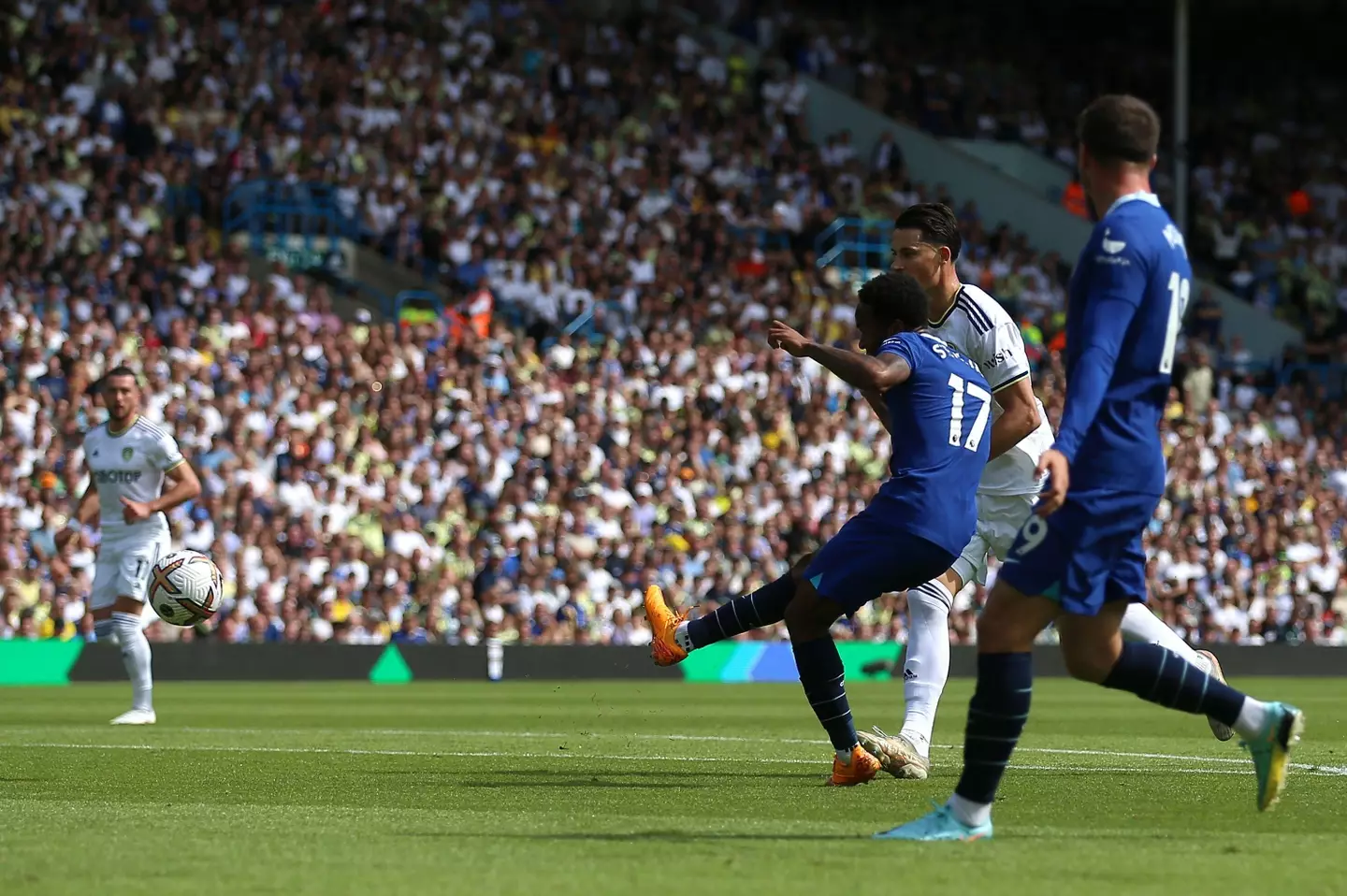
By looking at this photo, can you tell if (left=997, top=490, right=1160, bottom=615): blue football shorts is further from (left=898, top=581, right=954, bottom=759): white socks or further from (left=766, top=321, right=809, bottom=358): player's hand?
(left=898, top=581, right=954, bottom=759): white socks

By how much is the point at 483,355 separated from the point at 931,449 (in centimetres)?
1992

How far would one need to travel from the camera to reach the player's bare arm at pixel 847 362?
27.3 ft

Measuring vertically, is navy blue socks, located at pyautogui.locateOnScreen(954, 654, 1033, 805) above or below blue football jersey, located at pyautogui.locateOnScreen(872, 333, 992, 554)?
below

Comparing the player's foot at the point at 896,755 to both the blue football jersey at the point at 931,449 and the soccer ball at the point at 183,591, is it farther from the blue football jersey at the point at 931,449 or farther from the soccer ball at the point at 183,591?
the soccer ball at the point at 183,591

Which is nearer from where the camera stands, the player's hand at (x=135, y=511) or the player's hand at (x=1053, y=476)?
the player's hand at (x=1053, y=476)

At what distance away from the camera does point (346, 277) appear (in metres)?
30.5

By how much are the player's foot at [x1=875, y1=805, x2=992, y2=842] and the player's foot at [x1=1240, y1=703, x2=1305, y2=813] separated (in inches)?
38.7

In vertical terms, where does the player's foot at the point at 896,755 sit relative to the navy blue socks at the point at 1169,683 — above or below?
below

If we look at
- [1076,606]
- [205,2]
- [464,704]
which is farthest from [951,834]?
[205,2]

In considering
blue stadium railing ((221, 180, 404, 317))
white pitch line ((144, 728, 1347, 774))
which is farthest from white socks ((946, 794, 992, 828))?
blue stadium railing ((221, 180, 404, 317))

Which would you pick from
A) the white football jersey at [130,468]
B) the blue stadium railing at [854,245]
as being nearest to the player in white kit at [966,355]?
the white football jersey at [130,468]

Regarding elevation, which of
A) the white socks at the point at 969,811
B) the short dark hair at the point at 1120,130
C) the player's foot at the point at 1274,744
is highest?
the short dark hair at the point at 1120,130

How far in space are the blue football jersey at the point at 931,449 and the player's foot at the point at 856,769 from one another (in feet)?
3.36

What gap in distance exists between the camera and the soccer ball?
13016mm
